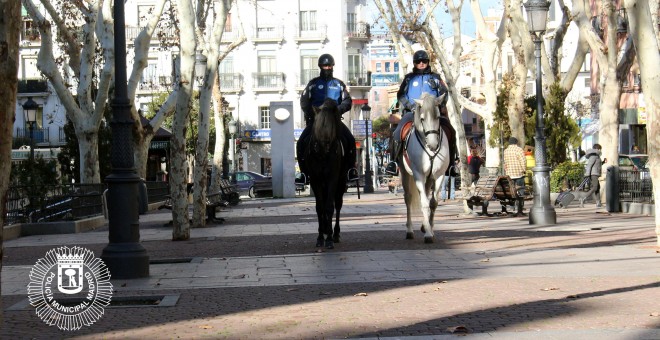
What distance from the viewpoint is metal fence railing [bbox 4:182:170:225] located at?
22.6 m

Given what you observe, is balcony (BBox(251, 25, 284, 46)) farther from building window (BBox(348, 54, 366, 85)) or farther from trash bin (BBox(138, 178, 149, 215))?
trash bin (BBox(138, 178, 149, 215))

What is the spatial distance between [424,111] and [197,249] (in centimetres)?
411

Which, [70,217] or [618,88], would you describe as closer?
[70,217]

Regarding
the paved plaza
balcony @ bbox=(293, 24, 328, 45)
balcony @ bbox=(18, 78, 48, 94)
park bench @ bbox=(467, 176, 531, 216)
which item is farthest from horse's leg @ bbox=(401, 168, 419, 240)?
balcony @ bbox=(18, 78, 48, 94)

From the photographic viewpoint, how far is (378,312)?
356 inches

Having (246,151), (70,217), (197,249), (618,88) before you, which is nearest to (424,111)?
(197,249)

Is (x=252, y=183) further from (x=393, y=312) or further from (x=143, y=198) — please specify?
(x=393, y=312)

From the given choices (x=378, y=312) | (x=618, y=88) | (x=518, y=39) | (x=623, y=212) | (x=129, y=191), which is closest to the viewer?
(x=378, y=312)

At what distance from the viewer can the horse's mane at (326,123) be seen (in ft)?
49.8

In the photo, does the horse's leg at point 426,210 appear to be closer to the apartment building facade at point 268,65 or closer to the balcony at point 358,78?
the apartment building facade at point 268,65

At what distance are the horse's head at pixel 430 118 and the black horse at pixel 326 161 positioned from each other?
1.36m

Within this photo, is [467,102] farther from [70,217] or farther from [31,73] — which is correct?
[31,73]

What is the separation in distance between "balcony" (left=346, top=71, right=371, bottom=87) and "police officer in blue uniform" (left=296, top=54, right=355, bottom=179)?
66024 millimetres

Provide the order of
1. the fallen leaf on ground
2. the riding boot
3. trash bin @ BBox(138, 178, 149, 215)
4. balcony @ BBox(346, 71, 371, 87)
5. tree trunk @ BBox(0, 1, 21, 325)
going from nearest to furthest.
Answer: tree trunk @ BBox(0, 1, 21, 325) < the fallen leaf on ground < the riding boot < trash bin @ BBox(138, 178, 149, 215) < balcony @ BBox(346, 71, 371, 87)
